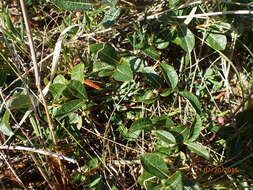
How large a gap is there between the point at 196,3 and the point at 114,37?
0.35 meters

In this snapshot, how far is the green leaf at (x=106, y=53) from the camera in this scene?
1.31m

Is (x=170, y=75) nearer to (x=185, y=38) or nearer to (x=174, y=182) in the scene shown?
(x=185, y=38)

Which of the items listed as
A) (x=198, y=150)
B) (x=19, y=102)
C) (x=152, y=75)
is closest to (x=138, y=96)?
(x=152, y=75)

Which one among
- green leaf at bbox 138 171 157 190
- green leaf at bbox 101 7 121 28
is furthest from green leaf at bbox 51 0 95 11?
green leaf at bbox 138 171 157 190

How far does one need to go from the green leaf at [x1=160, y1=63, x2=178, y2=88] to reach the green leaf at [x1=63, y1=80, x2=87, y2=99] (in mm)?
278

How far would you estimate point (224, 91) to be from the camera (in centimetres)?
147

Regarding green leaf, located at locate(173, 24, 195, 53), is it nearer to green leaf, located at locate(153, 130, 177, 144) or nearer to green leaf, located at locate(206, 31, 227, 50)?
green leaf, located at locate(206, 31, 227, 50)

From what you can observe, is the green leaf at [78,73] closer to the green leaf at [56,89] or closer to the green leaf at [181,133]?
the green leaf at [56,89]

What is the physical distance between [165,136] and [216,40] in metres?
0.40

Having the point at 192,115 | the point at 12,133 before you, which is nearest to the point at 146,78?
the point at 192,115

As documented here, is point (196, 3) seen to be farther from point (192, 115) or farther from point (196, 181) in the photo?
point (196, 181)

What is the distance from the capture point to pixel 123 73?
1298 millimetres

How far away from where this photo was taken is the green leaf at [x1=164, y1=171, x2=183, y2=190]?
116cm
